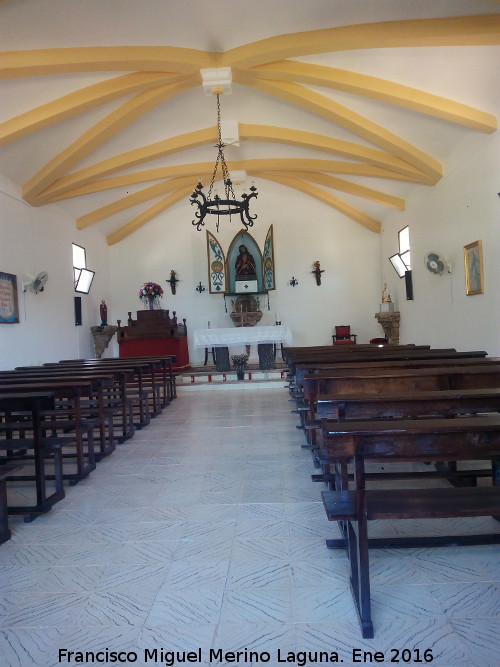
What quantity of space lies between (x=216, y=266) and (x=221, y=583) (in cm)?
1091

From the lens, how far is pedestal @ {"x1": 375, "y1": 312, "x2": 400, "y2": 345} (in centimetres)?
1099

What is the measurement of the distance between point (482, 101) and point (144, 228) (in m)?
9.04

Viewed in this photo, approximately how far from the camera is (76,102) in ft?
21.2

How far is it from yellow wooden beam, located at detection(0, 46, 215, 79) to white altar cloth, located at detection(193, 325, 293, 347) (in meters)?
5.46

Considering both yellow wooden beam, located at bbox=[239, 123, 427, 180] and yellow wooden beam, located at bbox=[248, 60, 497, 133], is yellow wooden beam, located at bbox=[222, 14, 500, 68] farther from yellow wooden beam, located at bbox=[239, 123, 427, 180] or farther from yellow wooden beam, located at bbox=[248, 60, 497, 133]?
yellow wooden beam, located at bbox=[239, 123, 427, 180]

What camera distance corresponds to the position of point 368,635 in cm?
196

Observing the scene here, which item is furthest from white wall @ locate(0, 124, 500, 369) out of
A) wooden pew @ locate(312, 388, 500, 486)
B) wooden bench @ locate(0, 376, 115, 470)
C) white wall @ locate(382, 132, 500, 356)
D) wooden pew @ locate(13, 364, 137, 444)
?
wooden pew @ locate(312, 388, 500, 486)

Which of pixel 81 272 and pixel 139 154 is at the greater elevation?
pixel 139 154

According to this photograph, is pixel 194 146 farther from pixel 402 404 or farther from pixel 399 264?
pixel 402 404

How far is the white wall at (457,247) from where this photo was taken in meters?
6.28

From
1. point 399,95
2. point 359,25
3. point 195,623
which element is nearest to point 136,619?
point 195,623

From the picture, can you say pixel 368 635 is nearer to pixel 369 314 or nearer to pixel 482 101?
pixel 482 101

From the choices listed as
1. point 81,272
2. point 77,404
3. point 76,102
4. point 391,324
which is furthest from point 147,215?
point 77,404

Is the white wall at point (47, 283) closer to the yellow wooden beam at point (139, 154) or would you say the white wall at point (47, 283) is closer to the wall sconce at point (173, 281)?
the yellow wooden beam at point (139, 154)
